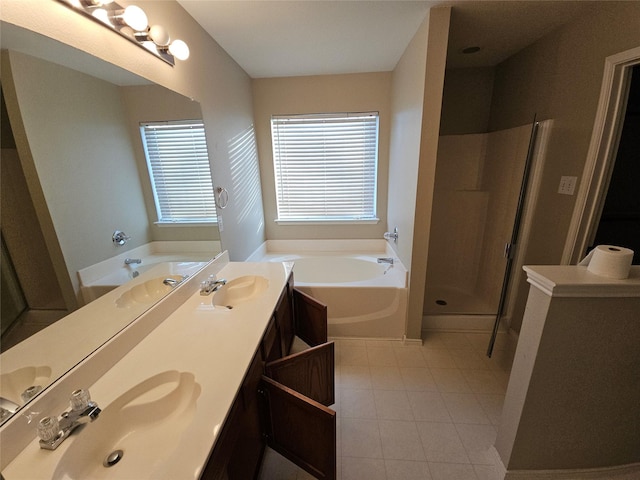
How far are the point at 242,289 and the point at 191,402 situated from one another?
84 centimetres

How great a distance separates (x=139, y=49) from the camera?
1.18 meters

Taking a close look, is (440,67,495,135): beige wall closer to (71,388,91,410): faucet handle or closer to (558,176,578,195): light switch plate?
(558,176,578,195): light switch plate

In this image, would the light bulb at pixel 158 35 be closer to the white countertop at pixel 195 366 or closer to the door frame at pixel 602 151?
the white countertop at pixel 195 366

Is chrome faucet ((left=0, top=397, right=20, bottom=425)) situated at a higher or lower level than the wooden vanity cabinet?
higher

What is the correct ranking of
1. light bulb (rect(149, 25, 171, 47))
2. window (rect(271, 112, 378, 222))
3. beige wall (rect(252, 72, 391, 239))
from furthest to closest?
window (rect(271, 112, 378, 222))
beige wall (rect(252, 72, 391, 239))
light bulb (rect(149, 25, 171, 47))

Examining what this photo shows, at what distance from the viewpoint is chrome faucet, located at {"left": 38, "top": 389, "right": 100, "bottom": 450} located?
0.65 metres

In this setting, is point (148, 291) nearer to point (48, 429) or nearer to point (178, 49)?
point (48, 429)

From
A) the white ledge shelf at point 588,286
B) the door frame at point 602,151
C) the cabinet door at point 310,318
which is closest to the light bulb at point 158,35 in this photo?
the cabinet door at point 310,318

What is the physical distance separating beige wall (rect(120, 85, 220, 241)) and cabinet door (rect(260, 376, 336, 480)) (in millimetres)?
880

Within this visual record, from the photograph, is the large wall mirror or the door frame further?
the door frame

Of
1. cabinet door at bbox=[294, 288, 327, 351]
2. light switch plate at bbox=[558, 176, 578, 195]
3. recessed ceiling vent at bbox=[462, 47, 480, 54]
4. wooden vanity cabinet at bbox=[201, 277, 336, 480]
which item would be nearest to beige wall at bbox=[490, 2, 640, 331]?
light switch plate at bbox=[558, 176, 578, 195]

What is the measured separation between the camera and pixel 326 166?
2926 mm

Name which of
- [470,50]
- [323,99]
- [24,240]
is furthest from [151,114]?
[470,50]

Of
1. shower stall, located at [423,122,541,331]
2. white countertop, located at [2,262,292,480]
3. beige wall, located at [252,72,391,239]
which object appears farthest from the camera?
beige wall, located at [252,72,391,239]
